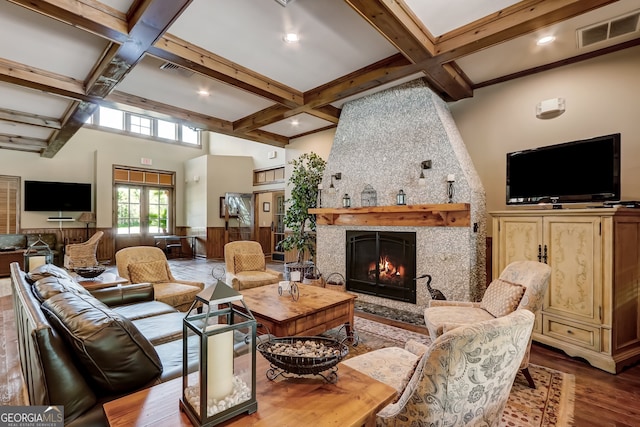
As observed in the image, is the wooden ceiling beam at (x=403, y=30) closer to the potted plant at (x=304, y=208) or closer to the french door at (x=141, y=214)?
the potted plant at (x=304, y=208)

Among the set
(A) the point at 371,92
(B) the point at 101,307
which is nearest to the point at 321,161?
(A) the point at 371,92

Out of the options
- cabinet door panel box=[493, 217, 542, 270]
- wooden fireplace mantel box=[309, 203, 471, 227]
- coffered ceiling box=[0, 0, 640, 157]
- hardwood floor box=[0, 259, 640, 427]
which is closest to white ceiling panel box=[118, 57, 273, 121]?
coffered ceiling box=[0, 0, 640, 157]

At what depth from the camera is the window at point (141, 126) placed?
841cm

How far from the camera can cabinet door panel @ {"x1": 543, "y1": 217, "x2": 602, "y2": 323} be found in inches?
105

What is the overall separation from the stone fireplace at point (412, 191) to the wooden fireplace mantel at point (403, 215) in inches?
0.4

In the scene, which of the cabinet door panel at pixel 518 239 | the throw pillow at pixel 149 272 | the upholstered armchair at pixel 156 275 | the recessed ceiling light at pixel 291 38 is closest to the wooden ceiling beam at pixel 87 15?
the recessed ceiling light at pixel 291 38

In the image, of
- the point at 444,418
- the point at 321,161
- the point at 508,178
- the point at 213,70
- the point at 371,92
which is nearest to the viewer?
the point at 444,418

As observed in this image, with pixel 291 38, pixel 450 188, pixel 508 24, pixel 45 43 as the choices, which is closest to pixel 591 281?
pixel 450 188

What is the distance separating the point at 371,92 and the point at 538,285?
127 inches

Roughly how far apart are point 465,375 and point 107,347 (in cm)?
135

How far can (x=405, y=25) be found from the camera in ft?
8.27

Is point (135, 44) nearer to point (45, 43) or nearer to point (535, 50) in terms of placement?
point (45, 43)

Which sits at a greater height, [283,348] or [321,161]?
[321,161]

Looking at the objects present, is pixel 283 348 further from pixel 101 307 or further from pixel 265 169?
pixel 265 169
